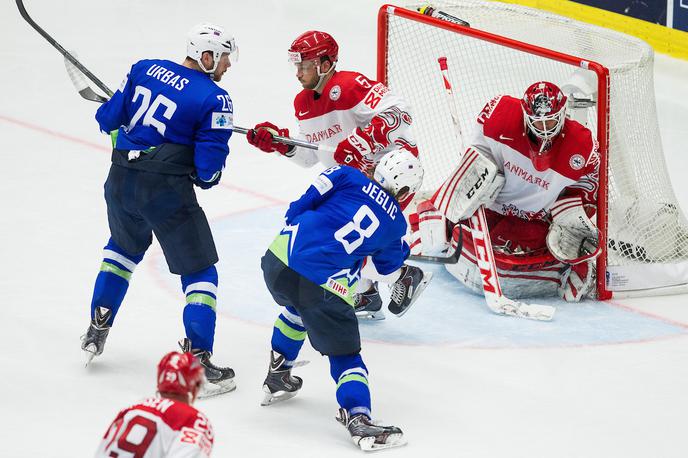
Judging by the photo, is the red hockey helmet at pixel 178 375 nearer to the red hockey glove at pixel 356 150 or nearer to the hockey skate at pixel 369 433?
the hockey skate at pixel 369 433

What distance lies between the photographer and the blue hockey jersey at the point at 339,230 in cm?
446

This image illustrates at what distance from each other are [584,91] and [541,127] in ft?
1.97

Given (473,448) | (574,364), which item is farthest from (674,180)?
(473,448)

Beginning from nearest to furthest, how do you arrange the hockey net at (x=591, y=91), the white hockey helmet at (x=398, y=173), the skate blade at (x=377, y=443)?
the skate blade at (x=377, y=443), the white hockey helmet at (x=398, y=173), the hockey net at (x=591, y=91)

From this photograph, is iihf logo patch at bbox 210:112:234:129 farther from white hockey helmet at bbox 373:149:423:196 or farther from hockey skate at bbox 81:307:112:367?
hockey skate at bbox 81:307:112:367

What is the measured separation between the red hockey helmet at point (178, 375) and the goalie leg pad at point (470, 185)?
3.05m

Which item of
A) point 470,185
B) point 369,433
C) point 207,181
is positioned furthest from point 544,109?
point 369,433

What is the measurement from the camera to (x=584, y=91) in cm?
615

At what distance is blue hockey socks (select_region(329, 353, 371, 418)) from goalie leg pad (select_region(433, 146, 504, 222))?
1.67m

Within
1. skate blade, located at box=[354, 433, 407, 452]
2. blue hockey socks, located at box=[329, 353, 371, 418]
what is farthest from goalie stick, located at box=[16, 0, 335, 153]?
skate blade, located at box=[354, 433, 407, 452]

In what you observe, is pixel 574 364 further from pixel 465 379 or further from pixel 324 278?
pixel 324 278

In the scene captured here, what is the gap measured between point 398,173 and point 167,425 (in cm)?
175

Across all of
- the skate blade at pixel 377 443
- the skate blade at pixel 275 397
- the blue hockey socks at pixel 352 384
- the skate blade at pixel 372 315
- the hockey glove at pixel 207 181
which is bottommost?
the skate blade at pixel 372 315

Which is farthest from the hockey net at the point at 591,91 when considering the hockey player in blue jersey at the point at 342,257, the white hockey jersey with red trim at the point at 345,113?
the hockey player in blue jersey at the point at 342,257
